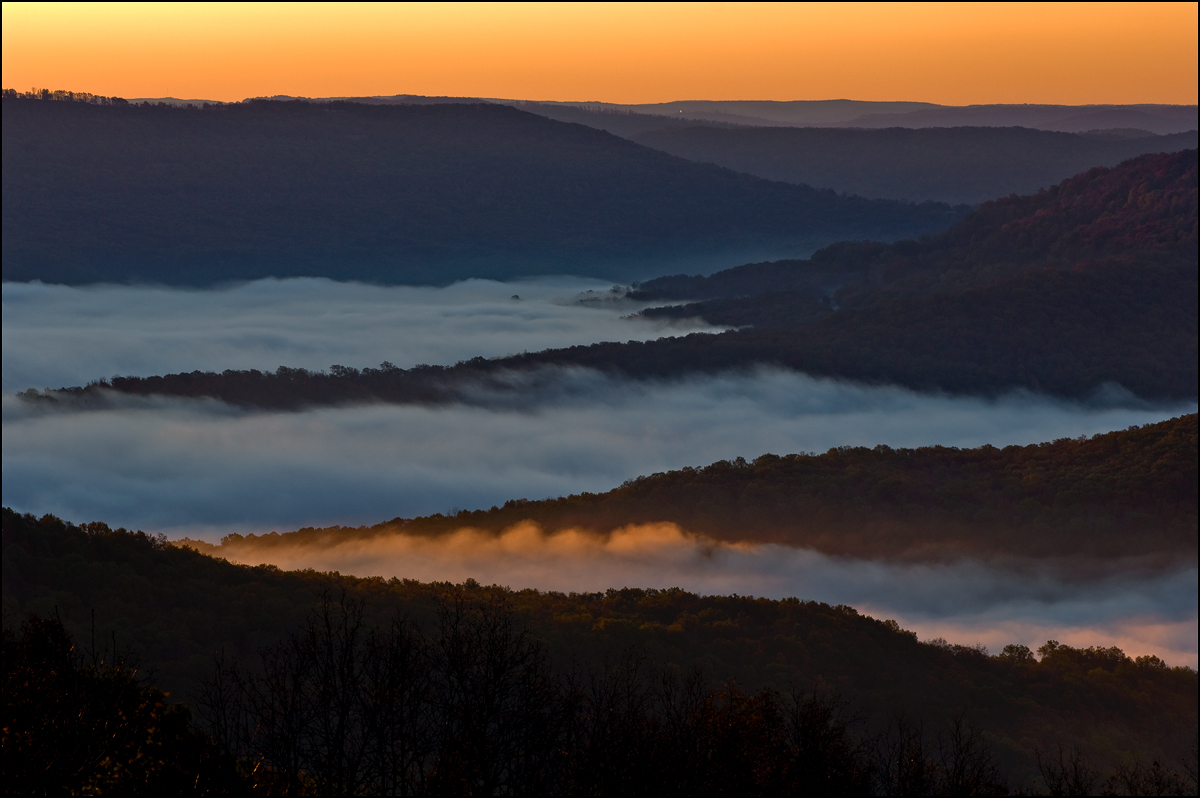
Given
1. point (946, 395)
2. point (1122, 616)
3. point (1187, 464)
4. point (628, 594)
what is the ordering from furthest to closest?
1. point (946, 395)
2. point (1187, 464)
3. point (1122, 616)
4. point (628, 594)

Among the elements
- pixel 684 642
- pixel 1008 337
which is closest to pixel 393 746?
pixel 684 642

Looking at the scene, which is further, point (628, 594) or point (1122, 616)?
point (1122, 616)

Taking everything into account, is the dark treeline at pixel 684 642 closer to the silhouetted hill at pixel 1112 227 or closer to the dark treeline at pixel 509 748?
the dark treeline at pixel 509 748

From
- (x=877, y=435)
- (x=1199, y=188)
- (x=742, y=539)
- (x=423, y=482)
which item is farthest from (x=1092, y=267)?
(x=742, y=539)

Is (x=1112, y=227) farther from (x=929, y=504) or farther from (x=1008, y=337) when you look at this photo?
(x=929, y=504)

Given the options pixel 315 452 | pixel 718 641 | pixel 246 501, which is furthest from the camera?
pixel 315 452

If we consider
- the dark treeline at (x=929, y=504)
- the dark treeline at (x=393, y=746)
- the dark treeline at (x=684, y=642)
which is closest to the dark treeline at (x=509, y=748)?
the dark treeline at (x=393, y=746)

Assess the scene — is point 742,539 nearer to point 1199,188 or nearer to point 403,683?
point 403,683

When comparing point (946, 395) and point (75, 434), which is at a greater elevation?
point (946, 395)
